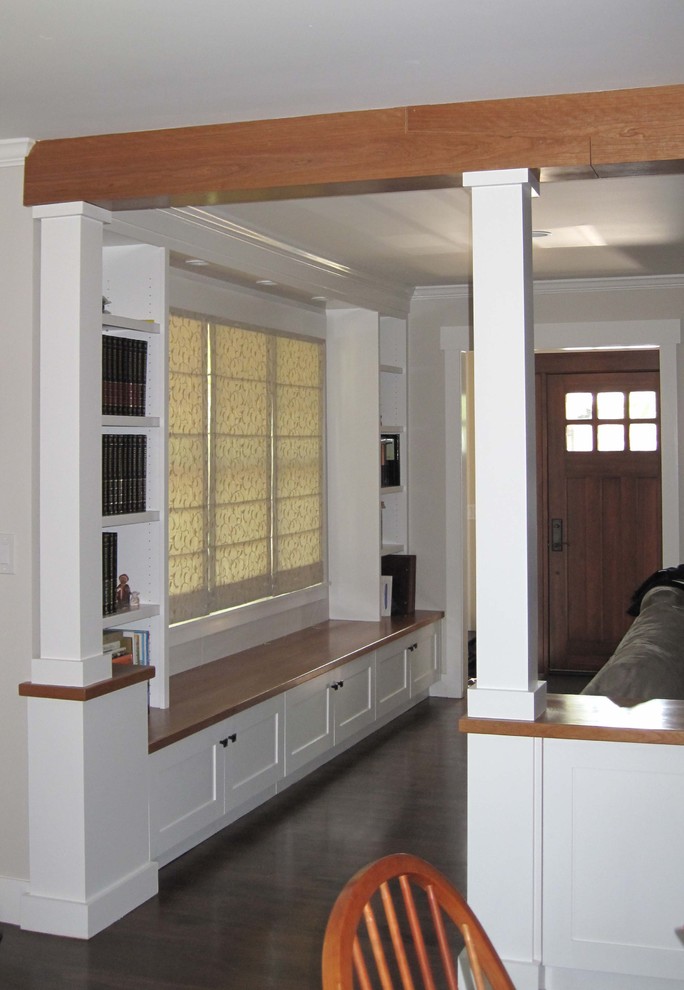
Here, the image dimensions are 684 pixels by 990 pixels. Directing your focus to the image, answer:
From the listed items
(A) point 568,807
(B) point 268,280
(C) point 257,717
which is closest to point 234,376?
(B) point 268,280

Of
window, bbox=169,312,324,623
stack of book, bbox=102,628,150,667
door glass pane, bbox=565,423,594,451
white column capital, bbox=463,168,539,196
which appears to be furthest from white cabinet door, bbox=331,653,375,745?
white column capital, bbox=463,168,539,196

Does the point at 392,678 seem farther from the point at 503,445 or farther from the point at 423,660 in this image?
the point at 503,445

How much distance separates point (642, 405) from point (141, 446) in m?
4.50

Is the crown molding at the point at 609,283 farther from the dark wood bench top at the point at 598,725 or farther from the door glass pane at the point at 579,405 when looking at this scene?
the dark wood bench top at the point at 598,725

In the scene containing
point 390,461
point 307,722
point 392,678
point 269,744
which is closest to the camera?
point 269,744

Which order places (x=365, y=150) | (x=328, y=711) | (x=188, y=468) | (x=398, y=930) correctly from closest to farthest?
(x=398, y=930) < (x=365, y=150) < (x=188, y=468) < (x=328, y=711)

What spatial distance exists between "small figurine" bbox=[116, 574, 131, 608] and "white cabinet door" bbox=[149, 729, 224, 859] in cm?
57

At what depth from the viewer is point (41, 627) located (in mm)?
3525

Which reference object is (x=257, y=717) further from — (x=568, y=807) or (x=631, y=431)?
(x=631, y=431)

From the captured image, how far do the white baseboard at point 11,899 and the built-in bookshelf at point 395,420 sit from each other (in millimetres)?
3788

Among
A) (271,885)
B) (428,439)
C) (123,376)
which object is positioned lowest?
(271,885)

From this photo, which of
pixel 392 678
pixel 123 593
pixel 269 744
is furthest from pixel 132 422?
pixel 392 678

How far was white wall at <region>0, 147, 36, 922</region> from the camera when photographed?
3504 mm

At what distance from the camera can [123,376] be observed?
13.4 ft
